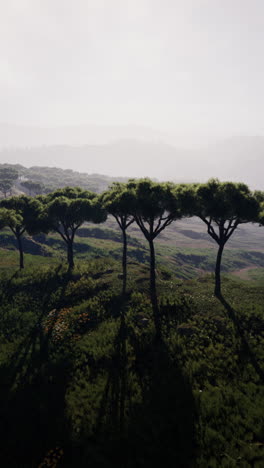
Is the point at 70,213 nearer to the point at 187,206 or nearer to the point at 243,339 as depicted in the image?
the point at 187,206

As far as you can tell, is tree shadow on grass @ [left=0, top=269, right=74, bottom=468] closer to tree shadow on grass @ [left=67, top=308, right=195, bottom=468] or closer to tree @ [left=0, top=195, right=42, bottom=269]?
tree shadow on grass @ [left=67, top=308, right=195, bottom=468]

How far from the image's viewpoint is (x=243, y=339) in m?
18.7

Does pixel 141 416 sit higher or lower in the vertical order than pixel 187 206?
lower

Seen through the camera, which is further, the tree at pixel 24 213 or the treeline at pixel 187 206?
the tree at pixel 24 213

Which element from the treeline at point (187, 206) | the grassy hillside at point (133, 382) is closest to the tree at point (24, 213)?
the treeline at point (187, 206)

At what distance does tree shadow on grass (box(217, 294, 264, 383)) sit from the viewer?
51.9 ft

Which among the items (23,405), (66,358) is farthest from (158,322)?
(23,405)

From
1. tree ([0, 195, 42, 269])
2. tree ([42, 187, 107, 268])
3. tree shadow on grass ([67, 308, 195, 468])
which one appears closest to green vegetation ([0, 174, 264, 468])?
tree shadow on grass ([67, 308, 195, 468])

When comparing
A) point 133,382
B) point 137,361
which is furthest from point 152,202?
point 133,382

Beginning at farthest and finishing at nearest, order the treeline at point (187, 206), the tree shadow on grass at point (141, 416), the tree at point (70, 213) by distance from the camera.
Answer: the tree at point (70, 213) → the treeline at point (187, 206) → the tree shadow on grass at point (141, 416)

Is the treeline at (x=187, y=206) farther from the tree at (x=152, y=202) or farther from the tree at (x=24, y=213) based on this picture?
the tree at (x=24, y=213)

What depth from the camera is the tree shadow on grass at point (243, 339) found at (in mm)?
15805

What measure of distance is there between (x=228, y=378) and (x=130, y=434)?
6.97m

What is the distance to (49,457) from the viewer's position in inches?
469
